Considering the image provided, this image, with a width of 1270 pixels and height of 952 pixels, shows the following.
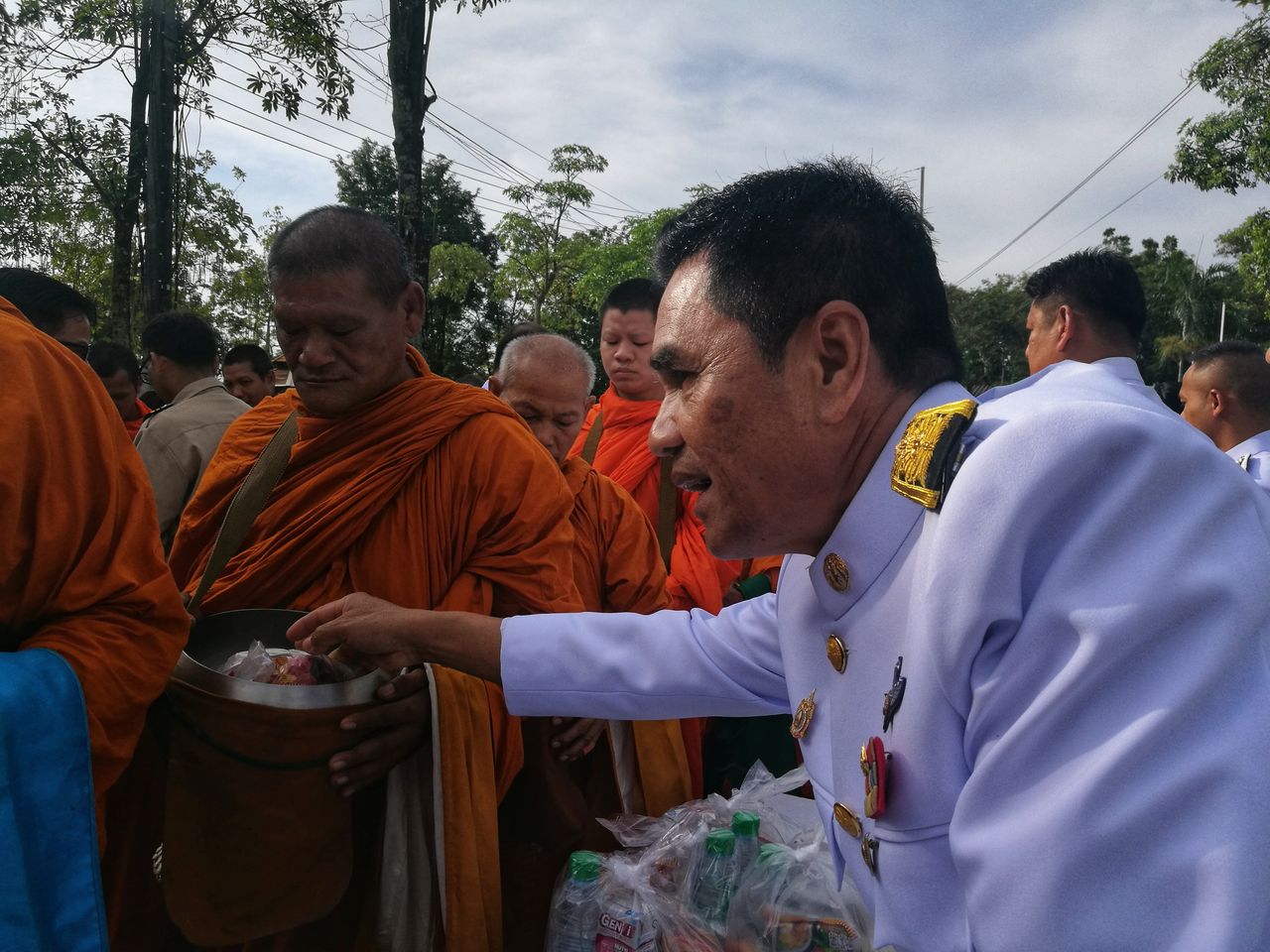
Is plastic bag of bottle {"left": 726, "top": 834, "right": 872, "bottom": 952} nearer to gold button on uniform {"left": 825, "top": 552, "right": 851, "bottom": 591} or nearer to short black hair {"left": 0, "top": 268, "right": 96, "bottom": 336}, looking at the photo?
gold button on uniform {"left": 825, "top": 552, "right": 851, "bottom": 591}

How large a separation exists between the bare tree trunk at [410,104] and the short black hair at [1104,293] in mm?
4646

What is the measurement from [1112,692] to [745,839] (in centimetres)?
158

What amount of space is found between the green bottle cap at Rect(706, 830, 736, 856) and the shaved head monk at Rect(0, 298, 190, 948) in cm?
127

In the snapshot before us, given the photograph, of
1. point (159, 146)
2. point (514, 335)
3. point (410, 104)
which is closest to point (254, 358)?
point (410, 104)

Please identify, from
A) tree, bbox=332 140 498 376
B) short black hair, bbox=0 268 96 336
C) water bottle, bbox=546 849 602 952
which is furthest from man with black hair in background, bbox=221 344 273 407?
tree, bbox=332 140 498 376

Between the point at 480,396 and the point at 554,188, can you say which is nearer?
the point at 480,396

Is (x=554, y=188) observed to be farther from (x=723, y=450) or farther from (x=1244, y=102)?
(x=723, y=450)

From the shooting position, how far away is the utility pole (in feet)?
29.6

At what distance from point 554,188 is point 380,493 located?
22257 mm

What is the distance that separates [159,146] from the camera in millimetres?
9023

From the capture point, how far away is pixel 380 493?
2268 mm

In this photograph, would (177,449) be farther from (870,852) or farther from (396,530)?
(870,852)

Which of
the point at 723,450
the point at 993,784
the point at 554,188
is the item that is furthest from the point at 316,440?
the point at 554,188

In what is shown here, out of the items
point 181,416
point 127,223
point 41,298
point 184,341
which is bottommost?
point 181,416
